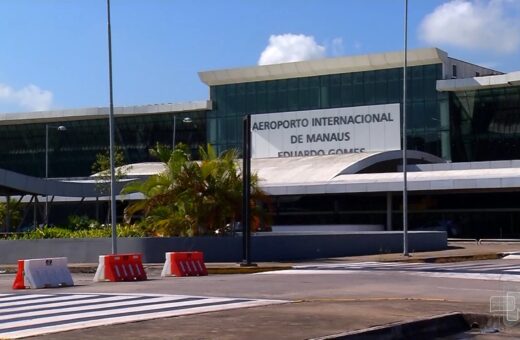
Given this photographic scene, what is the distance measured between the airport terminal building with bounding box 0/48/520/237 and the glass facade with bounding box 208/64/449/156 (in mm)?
80

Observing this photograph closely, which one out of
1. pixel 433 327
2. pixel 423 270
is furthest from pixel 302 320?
pixel 423 270

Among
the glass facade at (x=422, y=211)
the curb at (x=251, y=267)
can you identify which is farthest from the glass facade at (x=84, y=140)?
Answer: the curb at (x=251, y=267)

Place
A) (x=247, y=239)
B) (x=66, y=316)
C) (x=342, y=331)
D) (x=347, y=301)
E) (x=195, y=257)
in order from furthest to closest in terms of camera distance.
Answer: (x=247, y=239) < (x=195, y=257) < (x=347, y=301) < (x=66, y=316) < (x=342, y=331)

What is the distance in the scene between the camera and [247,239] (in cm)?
3180

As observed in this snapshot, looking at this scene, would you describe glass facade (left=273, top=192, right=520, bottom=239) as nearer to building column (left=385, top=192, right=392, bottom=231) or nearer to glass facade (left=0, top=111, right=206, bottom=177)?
building column (left=385, top=192, right=392, bottom=231)

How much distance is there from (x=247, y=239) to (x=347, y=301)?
13325 mm

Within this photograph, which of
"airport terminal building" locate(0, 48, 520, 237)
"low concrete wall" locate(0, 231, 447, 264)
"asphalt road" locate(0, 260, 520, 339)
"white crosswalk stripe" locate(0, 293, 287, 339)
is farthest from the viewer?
"airport terminal building" locate(0, 48, 520, 237)

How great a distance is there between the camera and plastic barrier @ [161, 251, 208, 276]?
93.4 feet

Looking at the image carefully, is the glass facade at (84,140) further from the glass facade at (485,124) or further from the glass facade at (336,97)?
the glass facade at (485,124)

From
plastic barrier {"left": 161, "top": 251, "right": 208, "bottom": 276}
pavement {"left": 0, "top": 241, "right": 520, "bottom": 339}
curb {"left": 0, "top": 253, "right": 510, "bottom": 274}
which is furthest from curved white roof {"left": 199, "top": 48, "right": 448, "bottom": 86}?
pavement {"left": 0, "top": 241, "right": 520, "bottom": 339}

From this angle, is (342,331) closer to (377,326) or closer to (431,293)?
(377,326)

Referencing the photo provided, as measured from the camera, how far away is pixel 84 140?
84062 mm

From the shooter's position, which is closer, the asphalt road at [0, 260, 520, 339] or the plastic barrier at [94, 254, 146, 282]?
the asphalt road at [0, 260, 520, 339]

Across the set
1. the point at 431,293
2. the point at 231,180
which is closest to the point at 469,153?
the point at 231,180
